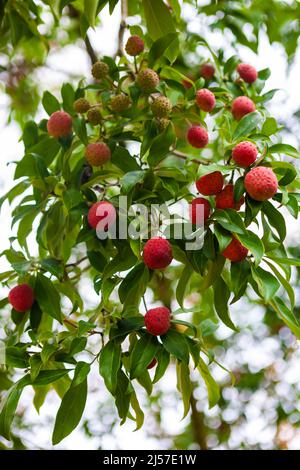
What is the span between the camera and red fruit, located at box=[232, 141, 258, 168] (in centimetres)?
103

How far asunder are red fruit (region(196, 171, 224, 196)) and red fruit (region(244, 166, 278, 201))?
0.18 feet

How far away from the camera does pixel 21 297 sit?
127 centimetres

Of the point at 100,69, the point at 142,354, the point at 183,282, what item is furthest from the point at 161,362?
the point at 100,69

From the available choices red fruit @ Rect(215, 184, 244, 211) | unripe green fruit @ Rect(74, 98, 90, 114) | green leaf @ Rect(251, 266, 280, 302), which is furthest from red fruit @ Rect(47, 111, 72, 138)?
green leaf @ Rect(251, 266, 280, 302)

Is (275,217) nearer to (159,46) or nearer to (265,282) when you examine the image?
(265,282)

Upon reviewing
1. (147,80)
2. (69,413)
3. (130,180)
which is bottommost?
(69,413)

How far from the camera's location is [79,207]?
128 cm

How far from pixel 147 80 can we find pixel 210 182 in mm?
291

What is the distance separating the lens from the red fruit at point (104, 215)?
118cm

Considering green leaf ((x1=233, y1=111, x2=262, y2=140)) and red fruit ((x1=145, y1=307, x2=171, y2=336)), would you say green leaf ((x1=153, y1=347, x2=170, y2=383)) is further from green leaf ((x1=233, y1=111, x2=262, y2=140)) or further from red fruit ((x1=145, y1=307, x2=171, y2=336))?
green leaf ((x1=233, y1=111, x2=262, y2=140))

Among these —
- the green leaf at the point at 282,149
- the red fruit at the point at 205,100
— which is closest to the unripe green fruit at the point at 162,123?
the red fruit at the point at 205,100

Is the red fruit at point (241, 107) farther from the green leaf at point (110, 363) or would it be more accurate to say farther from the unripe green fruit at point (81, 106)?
the green leaf at point (110, 363)

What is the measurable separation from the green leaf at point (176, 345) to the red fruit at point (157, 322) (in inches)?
0.5
